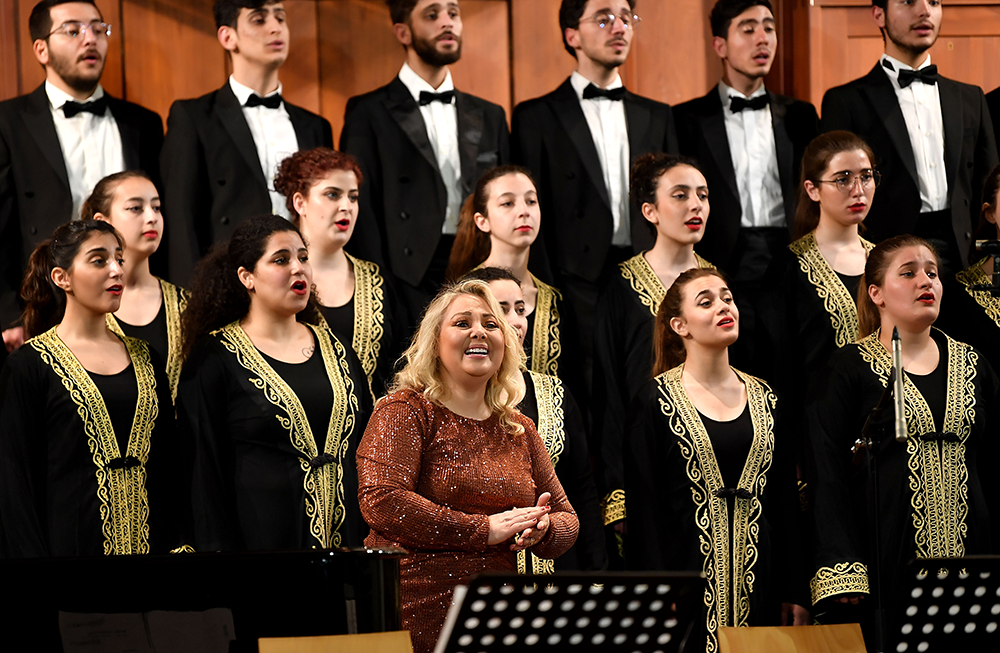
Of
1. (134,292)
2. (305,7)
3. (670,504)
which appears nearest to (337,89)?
(305,7)

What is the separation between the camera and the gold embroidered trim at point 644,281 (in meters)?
3.99

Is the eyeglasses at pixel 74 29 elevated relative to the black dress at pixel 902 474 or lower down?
elevated

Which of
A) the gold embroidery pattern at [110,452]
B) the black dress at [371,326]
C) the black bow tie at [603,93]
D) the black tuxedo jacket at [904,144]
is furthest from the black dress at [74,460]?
the black tuxedo jacket at [904,144]

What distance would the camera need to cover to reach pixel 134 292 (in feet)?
12.9

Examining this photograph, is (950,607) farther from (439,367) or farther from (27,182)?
(27,182)

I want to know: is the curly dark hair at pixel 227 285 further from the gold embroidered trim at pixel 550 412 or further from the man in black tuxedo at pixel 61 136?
the man in black tuxedo at pixel 61 136

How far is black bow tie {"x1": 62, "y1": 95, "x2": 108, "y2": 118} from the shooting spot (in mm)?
4422

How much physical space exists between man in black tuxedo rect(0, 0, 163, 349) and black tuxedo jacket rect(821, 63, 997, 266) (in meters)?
2.40

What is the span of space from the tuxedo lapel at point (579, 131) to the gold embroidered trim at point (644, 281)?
425mm

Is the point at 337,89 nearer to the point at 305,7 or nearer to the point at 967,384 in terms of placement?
the point at 305,7

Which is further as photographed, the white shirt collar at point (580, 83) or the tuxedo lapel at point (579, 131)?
the white shirt collar at point (580, 83)

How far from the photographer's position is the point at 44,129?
4383 mm

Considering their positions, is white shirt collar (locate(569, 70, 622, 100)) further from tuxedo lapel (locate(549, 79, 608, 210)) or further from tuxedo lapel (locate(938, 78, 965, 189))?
tuxedo lapel (locate(938, 78, 965, 189))

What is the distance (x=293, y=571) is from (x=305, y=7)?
3.37 meters
